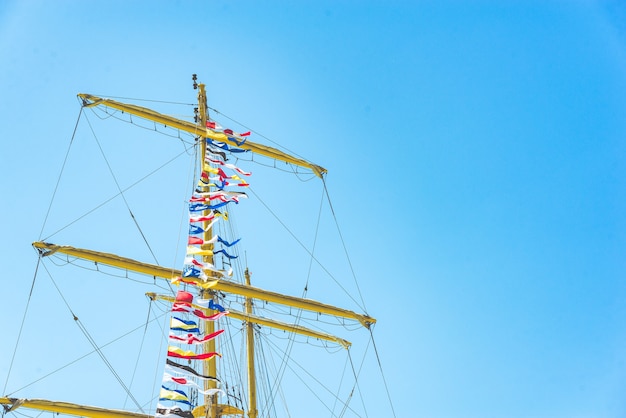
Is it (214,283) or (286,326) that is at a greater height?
(286,326)

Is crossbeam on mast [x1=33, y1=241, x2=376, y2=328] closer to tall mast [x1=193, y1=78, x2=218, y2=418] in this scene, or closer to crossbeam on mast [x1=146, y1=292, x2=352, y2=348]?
tall mast [x1=193, y1=78, x2=218, y2=418]

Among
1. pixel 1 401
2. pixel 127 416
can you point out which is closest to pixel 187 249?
pixel 127 416

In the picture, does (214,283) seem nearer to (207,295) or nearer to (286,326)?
(207,295)

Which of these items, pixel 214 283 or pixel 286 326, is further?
pixel 286 326

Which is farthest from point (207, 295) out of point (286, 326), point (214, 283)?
point (286, 326)

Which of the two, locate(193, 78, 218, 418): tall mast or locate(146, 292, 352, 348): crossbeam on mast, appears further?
locate(146, 292, 352, 348): crossbeam on mast

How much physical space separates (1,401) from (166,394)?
5.21m

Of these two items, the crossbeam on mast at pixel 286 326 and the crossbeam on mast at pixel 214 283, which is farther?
the crossbeam on mast at pixel 286 326

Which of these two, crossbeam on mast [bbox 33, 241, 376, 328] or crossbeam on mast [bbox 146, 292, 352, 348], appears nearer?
crossbeam on mast [bbox 33, 241, 376, 328]

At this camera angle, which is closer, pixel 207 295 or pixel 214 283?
pixel 214 283

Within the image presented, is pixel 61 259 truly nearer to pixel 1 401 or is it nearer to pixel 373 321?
pixel 1 401

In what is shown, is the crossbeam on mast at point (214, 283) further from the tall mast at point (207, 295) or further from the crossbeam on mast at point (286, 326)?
the crossbeam on mast at point (286, 326)

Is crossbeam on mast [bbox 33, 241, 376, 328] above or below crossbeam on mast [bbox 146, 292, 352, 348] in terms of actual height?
below

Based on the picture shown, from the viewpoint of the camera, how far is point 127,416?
23906mm
